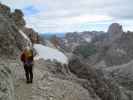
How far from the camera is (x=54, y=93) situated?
52.3 feet

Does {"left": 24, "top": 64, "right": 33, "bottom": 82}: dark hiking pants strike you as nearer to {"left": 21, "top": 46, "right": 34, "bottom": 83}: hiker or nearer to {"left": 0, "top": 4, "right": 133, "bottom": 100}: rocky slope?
{"left": 21, "top": 46, "right": 34, "bottom": 83}: hiker

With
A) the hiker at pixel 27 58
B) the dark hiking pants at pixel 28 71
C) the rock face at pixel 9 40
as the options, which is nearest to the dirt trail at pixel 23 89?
the dark hiking pants at pixel 28 71

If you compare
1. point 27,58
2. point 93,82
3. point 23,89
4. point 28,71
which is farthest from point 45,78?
point 93,82

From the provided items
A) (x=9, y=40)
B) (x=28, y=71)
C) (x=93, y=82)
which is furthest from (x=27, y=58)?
(x=9, y=40)

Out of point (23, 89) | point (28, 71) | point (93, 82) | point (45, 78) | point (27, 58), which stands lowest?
point (93, 82)

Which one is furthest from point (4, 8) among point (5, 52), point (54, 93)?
point (54, 93)

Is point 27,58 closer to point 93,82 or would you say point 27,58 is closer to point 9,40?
point 93,82

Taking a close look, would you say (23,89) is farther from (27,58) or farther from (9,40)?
(9,40)

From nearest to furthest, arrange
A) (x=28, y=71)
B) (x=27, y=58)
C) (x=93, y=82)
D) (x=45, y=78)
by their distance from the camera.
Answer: (x=27, y=58), (x=28, y=71), (x=45, y=78), (x=93, y=82)

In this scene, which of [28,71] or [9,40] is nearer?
[28,71]

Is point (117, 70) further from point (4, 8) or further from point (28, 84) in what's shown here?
point (28, 84)

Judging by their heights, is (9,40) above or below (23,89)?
above

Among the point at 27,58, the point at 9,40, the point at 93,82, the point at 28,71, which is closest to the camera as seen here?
the point at 27,58

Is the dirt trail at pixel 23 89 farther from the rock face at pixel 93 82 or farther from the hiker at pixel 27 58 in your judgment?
the rock face at pixel 93 82
